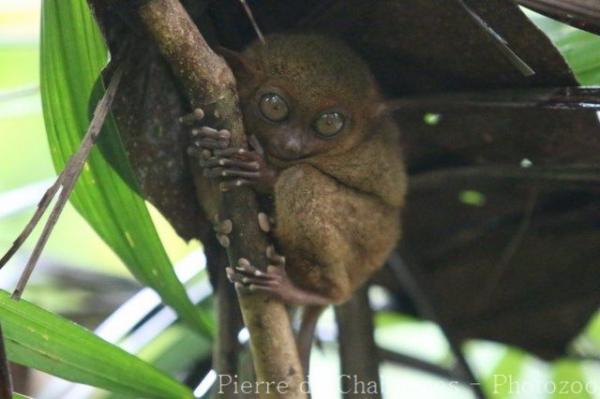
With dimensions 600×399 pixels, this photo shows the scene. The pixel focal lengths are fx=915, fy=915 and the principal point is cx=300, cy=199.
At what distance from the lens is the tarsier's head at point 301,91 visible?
106 inches

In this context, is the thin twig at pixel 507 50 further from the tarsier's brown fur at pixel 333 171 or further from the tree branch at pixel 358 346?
the tree branch at pixel 358 346

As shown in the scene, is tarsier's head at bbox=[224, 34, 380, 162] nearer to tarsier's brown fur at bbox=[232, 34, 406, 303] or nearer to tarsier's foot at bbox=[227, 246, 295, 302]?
tarsier's brown fur at bbox=[232, 34, 406, 303]

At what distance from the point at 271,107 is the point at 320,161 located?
8.9 inches

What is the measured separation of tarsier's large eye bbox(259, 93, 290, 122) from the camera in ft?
8.88

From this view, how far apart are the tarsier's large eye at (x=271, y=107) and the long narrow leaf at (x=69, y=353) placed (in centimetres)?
87

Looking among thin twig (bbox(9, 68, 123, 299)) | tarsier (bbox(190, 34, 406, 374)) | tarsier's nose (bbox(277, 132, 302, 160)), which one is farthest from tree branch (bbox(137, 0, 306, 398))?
tarsier's nose (bbox(277, 132, 302, 160))

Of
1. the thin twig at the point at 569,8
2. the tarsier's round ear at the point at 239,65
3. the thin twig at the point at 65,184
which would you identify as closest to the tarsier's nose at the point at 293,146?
the tarsier's round ear at the point at 239,65

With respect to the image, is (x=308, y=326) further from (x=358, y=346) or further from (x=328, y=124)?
(x=328, y=124)

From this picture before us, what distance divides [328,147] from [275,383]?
3.26ft

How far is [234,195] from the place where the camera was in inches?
81.3

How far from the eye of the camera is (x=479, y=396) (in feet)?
9.18

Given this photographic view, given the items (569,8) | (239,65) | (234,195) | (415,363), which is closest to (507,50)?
(569,8)

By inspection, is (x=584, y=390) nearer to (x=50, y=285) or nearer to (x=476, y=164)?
(x=476, y=164)

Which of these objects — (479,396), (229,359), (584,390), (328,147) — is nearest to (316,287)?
(229,359)
